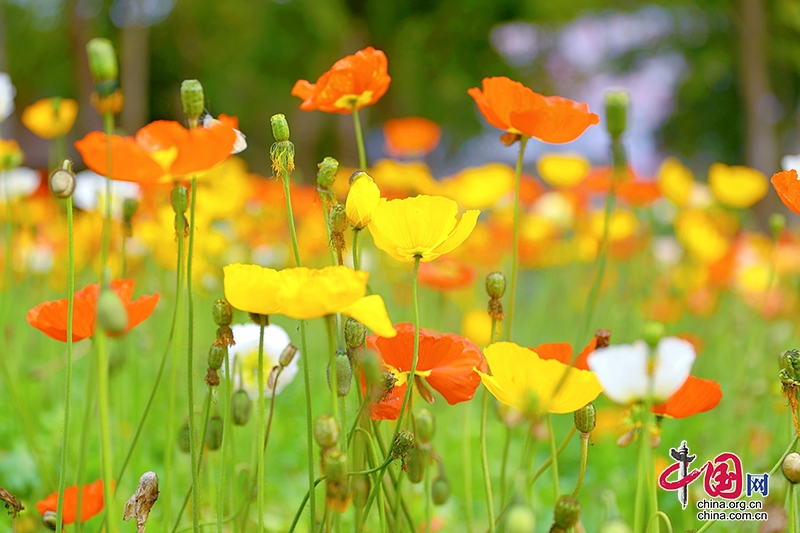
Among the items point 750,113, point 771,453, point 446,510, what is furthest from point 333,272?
point 750,113

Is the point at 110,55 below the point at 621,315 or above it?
below

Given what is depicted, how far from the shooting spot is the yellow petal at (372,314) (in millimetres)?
435

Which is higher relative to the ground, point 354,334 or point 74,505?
point 354,334

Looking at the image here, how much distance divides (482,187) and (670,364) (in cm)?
112

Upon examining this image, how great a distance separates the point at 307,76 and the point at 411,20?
1186 mm

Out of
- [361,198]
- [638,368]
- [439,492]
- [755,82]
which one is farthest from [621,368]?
[755,82]

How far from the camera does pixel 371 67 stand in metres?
0.68

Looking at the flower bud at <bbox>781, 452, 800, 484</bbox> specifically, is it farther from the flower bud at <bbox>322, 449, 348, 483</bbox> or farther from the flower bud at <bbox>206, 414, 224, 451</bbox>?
the flower bud at <bbox>206, 414, 224, 451</bbox>

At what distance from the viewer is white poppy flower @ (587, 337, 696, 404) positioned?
1.40 feet

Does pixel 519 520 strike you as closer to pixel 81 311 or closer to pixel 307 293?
pixel 307 293

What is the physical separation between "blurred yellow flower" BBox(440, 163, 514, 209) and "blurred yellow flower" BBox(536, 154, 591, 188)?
84mm

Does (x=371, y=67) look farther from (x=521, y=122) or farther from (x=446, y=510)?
(x=446, y=510)

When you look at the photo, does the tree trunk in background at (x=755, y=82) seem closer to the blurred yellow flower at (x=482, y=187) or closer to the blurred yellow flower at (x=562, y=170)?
the blurred yellow flower at (x=562, y=170)

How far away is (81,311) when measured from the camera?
57cm
